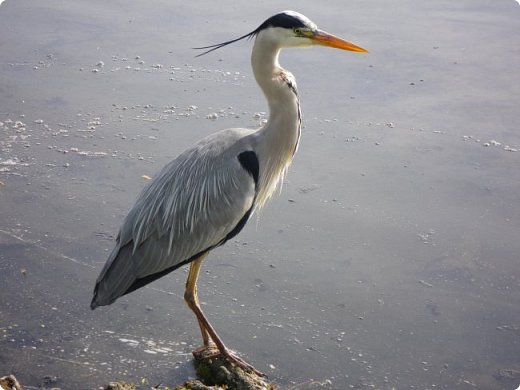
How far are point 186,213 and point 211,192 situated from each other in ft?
0.50

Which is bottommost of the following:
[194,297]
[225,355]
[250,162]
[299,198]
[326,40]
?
[225,355]

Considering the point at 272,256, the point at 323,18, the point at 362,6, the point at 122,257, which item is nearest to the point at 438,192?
the point at 272,256

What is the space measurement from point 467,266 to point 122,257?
1830 mm

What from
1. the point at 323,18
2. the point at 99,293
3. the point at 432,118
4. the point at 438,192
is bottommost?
the point at 99,293

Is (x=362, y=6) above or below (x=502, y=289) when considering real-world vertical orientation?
above

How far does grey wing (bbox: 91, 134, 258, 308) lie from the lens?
10.3ft

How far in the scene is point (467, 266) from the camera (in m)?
3.71

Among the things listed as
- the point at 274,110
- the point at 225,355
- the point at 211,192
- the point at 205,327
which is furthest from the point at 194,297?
the point at 274,110

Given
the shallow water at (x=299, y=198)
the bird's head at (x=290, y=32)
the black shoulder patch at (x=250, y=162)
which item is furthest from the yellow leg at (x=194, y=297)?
the bird's head at (x=290, y=32)

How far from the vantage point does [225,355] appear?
3.09 meters

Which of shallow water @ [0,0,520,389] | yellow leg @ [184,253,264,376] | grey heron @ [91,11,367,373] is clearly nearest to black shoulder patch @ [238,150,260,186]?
grey heron @ [91,11,367,373]

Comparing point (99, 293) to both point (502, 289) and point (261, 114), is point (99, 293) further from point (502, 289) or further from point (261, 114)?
point (261, 114)

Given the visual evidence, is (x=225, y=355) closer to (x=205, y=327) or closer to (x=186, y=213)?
(x=205, y=327)

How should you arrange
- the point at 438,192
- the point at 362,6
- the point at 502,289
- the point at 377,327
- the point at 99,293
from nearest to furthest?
1. the point at 99,293
2. the point at 377,327
3. the point at 502,289
4. the point at 438,192
5. the point at 362,6
